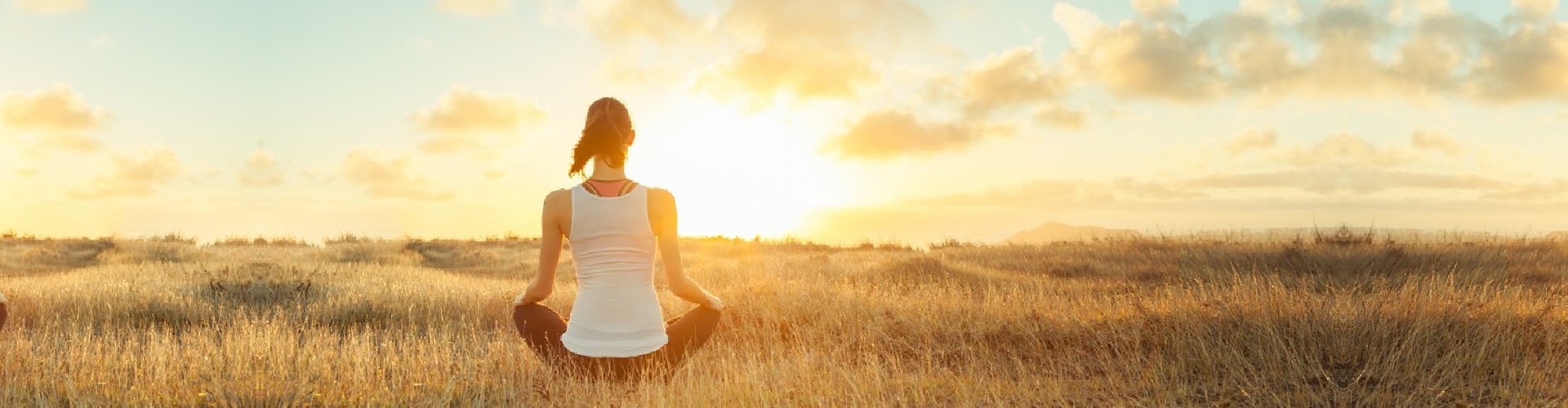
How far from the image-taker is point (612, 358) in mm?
5371

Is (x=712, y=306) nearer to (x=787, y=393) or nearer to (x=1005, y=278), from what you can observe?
(x=787, y=393)

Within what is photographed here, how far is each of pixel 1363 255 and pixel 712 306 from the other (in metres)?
13.4

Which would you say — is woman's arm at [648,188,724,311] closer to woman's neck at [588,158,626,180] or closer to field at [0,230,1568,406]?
woman's neck at [588,158,626,180]

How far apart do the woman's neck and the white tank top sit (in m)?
0.13

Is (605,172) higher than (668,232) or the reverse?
higher

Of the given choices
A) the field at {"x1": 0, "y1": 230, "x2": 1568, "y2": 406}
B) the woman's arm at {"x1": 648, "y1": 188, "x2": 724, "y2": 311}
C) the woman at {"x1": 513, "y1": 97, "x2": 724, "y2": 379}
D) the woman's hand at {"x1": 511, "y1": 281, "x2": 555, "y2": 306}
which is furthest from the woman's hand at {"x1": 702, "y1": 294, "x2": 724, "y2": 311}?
the woman's hand at {"x1": 511, "y1": 281, "x2": 555, "y2": 306}

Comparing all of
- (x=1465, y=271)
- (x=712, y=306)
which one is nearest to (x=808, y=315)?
(x=712, y=306)

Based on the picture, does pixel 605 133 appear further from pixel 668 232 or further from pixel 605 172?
pixel 668 232

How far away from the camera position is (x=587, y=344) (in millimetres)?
5363

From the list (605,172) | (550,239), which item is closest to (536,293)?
(550,239)

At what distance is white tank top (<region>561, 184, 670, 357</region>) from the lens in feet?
16.5

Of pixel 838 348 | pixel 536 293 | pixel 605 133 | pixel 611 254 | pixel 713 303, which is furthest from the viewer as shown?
pixel 838 348

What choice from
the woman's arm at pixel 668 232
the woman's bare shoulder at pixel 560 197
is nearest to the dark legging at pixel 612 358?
the woman's arm at pixel 668 232

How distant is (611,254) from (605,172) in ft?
1.60
